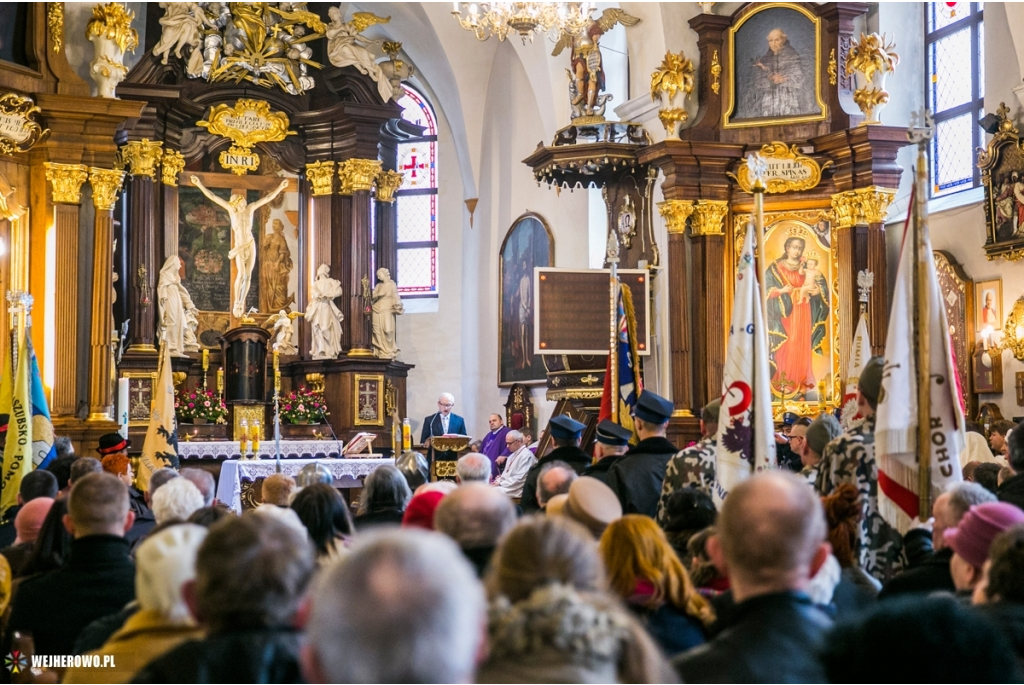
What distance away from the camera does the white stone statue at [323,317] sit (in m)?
19.8

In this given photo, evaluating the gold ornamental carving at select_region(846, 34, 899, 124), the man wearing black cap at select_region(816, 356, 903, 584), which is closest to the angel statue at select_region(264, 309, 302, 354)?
the gold ornamental carving at select_region(846, 34, 899, 124)

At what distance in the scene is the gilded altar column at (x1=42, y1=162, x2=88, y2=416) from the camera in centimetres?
1542

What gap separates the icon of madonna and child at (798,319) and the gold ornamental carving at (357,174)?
698 centimetres

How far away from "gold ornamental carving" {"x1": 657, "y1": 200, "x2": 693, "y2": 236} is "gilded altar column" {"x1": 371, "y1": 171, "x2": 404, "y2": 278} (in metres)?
6.21

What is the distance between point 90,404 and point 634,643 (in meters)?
14.2

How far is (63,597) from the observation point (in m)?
4.74

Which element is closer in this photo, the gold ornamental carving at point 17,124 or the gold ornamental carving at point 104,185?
A: the gold ornamental carving at point 17,124

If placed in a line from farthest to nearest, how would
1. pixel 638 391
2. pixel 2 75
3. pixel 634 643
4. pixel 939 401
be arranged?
pixel 2 75 < pixel 638 391 < pixel 939 401 < pixel 634 643

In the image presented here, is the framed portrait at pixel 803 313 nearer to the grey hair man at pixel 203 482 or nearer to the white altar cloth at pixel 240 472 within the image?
the white altar cloth at pixel 240 472

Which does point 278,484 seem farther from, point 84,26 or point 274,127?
point 274,127

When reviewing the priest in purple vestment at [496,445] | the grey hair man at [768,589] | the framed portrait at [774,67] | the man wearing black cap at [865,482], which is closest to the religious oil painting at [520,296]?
the priest in purple vestment at [496,445]

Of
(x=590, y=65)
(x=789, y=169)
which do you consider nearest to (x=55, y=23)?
(x=590, y=65)

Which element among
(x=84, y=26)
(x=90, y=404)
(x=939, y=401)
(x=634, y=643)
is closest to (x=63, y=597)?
(x=634, y=643)

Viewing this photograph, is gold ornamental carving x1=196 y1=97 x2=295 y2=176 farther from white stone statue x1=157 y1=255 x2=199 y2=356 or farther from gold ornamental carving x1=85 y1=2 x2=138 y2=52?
gold ornamental carving x1=85 y1=2 x2=138 y2=52
